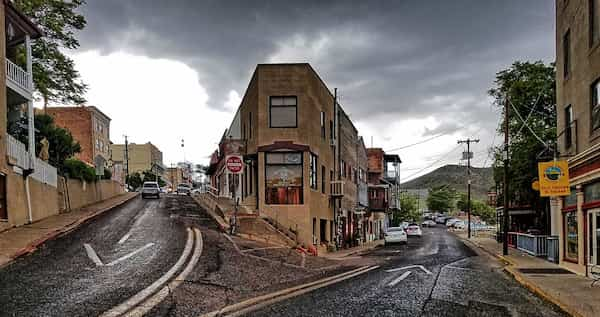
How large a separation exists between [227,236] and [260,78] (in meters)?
11.3

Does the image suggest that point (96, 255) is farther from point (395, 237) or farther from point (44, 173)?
point (395, 237)

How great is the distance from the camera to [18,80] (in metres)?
24.9

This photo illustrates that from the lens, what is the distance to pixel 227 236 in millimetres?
22609

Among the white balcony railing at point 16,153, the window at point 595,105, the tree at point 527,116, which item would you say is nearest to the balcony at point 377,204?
the tree at point 527,116

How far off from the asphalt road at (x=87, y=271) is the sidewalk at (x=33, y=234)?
0.42 metres

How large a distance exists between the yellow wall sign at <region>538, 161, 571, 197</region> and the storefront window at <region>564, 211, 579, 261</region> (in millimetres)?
1523

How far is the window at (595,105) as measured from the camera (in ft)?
61.1

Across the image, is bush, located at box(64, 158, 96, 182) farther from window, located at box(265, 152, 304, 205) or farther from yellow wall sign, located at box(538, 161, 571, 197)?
yellow wall sign, located at box(538, 161, 571, 197)

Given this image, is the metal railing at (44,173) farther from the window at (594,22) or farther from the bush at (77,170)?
the window at (594,22)

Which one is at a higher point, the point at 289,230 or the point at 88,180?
the point at 88,180

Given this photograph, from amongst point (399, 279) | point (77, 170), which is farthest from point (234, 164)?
point (77, 170)

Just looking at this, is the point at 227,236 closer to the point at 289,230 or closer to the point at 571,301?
the point at 289,230

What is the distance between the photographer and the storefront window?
2072cm

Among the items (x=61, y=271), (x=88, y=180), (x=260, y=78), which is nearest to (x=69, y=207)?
(x=88, y=180)
